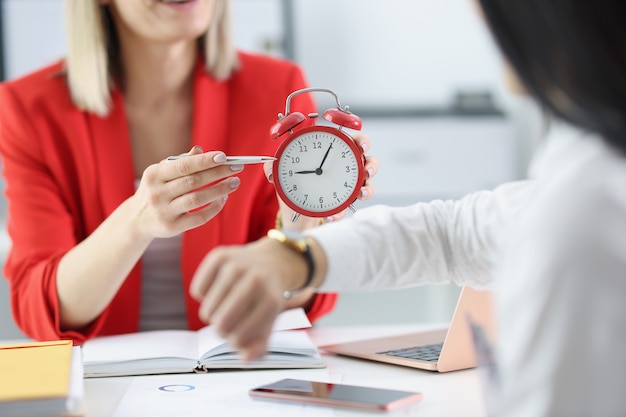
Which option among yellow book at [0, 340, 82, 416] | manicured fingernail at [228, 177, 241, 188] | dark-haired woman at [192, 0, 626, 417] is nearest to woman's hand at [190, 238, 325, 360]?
dark-haired woman at [192, 0, 626, 417]

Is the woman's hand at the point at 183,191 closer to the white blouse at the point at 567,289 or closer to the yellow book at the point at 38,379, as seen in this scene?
the yellow book at the point at 38,379

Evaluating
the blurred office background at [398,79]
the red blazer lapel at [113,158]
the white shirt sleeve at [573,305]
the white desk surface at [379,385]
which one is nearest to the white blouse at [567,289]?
the white shirt sleeve at [573,305]

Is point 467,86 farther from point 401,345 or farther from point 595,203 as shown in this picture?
point 595,203

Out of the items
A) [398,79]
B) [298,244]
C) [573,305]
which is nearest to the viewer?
[573,305]

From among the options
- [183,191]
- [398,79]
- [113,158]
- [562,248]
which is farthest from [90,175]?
[398,79]

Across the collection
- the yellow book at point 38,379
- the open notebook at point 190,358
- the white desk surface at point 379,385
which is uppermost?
the yellow book at point 38,379

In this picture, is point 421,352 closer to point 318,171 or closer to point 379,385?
point 379,385

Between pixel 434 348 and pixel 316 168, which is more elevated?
pixel 316 168

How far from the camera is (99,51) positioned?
1.87 metres

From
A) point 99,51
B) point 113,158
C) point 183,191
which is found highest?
point 99,51

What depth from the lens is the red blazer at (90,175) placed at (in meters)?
1.71

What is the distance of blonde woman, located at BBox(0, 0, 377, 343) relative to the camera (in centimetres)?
164

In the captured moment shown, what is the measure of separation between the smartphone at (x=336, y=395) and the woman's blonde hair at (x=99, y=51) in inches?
35.1

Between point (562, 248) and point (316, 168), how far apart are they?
0.56 m
